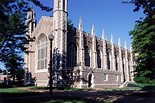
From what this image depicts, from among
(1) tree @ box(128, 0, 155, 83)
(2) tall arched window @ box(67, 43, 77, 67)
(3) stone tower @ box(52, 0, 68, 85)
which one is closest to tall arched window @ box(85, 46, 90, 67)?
(2) tall arched window @ box(67, 43, 77, 67)

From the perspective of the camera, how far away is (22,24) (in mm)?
22703

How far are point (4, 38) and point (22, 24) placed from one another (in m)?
3.44

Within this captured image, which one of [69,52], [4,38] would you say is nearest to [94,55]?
[69,52]

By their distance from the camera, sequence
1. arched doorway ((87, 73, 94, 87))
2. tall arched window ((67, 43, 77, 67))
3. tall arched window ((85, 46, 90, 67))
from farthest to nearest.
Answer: tall arched window ((85, 46, 90, 67)) < tall arched window ((67, 43, 77, 67)) < arched doorway ((87, 73, 94, 87))

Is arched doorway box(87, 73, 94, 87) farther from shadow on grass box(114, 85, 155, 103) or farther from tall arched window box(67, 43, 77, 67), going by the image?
shadow on grass box(114, 85, 155, 103)

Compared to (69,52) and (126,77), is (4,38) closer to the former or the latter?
(69,52)

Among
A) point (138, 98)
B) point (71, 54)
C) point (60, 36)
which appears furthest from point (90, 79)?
point (138, 98)

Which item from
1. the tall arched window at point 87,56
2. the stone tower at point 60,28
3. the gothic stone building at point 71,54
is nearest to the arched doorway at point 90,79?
the gothic stone building at point 71,54

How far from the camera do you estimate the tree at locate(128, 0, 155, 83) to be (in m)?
12.0

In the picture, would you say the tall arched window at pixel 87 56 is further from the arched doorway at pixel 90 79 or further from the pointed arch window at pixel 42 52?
the pointed arch window at pixel 42 52

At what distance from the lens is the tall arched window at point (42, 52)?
39844 millimetres

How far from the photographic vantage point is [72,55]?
126 ft

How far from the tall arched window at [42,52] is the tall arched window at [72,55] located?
16.4ft

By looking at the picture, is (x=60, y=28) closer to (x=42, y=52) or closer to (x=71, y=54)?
(x=71, y=54)
